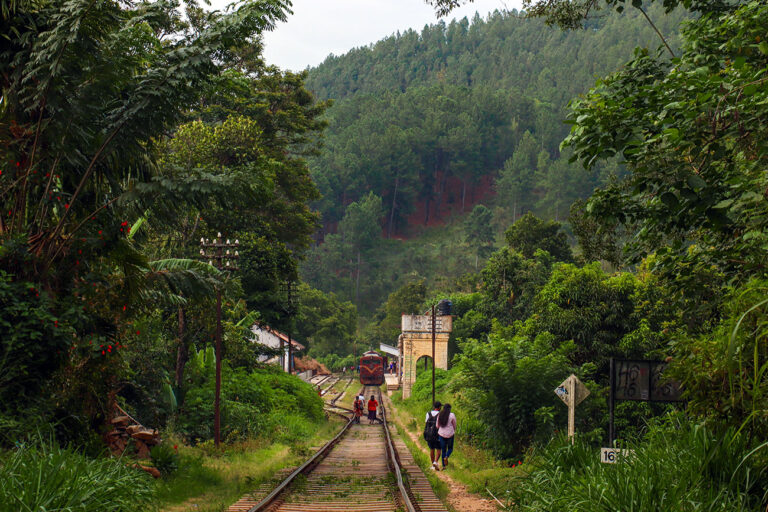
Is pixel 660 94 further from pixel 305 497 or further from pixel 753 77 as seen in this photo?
pixel 305 497

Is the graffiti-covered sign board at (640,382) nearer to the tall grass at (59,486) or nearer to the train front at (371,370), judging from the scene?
the tall grass at (59,486)

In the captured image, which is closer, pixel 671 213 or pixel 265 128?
pixel 671 213

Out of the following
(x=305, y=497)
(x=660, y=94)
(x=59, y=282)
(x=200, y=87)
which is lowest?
(x=305, y=497)

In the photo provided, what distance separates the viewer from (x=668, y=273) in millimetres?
9789

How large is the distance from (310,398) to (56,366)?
2331 centimetres

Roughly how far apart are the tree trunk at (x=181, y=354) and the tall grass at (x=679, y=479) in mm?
17081

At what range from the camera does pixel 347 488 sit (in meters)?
13.4

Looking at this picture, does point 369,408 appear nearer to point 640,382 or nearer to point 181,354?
point 181,354

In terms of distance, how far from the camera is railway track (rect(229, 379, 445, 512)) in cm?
1109

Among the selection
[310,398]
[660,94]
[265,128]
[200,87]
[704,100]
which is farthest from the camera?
[265,128]

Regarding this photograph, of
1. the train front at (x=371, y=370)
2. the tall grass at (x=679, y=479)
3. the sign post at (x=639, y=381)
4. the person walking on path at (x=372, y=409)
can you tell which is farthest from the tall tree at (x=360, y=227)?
the tall grass at (x=679, y=479)

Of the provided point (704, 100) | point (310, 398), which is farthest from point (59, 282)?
point (310, 398)

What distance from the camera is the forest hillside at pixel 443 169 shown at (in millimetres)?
114125

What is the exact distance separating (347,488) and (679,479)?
8434mm
